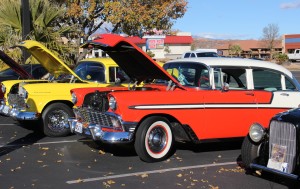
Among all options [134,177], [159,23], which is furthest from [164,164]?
[159,23]

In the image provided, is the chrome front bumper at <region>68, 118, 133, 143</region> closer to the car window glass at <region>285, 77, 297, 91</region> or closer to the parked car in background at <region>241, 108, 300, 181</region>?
the parked car in background at <region>241, 108, 300, 181</region>

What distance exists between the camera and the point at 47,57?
9531mm

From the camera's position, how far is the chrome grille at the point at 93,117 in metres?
6.85

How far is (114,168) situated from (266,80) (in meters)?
3.36

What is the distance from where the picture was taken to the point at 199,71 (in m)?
7.50

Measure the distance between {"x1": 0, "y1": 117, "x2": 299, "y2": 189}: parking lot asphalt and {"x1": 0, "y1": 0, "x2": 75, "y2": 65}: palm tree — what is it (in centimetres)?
696

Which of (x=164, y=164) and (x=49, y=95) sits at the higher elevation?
(x=49, y=95)

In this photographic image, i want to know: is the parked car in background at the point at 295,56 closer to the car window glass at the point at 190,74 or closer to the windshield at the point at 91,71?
the windshield at the point at 91,71

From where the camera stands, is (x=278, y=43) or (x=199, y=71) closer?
(x=199, y=71)

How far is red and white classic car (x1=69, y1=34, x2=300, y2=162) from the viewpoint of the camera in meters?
6.69

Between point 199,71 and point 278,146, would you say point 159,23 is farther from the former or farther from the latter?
point 278,146

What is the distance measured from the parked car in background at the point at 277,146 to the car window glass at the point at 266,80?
2.05 metres

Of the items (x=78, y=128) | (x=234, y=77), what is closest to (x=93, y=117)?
(x=78, y=128)

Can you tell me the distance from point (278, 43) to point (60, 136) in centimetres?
8124
